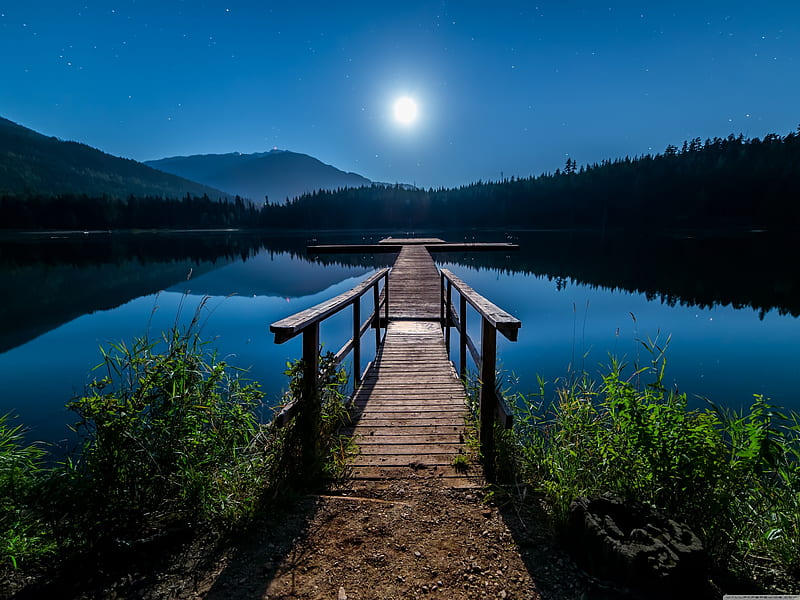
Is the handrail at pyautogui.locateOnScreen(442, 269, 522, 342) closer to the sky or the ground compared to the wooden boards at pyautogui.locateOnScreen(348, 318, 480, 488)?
closer to the sky

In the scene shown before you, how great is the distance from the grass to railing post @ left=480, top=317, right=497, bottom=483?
1417 millimetres

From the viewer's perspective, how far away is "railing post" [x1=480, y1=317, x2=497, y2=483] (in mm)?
3318

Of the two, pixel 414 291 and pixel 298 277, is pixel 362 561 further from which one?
pixel 298 277

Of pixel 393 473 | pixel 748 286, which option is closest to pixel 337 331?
pixel 393 473

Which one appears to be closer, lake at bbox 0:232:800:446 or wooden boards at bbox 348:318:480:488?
wooden boards at bbox 348:318:480:488

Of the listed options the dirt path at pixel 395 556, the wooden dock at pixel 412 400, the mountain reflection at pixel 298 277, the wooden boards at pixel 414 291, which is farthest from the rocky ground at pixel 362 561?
the mountain reflection at pixel 298 277

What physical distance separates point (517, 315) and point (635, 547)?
16.0m

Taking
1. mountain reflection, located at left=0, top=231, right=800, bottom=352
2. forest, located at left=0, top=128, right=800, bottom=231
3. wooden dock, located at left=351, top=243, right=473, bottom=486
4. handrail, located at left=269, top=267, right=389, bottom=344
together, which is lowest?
mountain reflection, located at left=0, top=231, right=800, bottom=352

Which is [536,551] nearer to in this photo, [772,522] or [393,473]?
[393,473]

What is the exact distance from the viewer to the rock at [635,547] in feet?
6.45

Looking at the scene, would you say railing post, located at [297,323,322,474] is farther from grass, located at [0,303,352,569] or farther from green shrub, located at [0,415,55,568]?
green shrub, located at [0,415,55,568]

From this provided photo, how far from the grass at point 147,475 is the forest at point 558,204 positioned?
286ft

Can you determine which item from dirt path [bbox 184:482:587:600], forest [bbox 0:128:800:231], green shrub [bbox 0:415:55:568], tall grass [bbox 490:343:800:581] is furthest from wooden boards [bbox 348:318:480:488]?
forest [bbox 0:128:800:231]

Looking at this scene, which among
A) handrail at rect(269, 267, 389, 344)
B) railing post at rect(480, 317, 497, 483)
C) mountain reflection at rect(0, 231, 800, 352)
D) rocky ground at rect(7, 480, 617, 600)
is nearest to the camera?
rocky ground at rect(7, 480, 617, 600)
